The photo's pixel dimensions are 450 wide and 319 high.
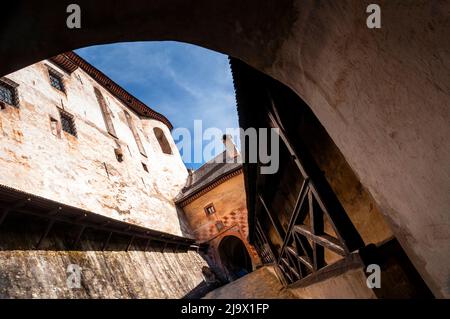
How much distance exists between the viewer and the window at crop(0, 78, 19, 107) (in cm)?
1045

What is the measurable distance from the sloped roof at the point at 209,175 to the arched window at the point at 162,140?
10.4 feet

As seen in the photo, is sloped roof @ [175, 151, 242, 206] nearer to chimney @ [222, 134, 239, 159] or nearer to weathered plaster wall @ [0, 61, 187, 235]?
chimney @ [222, 134, 239, 159]

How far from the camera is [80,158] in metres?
12.8

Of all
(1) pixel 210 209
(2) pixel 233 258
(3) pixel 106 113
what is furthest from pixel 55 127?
(2) pixel 233 258

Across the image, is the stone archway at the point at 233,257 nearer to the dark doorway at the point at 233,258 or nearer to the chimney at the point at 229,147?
the dark doorway at the point at 233,258

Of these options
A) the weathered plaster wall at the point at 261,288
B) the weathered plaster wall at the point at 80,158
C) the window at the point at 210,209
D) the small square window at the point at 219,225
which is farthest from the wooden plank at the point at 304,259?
the window at the point at 210,209

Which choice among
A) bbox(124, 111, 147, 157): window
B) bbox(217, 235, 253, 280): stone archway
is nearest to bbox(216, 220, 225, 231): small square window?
bbox(217, 235, 253, 280): stone archway

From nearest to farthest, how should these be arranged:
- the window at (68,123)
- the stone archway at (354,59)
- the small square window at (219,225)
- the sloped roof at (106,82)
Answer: the stone archway at (354,59) < the window at (68,123) < the sloped roof at (106,82) < the small square window at (219,225)

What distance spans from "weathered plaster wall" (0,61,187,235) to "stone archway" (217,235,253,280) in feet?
11.8

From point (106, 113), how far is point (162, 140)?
28.5ft

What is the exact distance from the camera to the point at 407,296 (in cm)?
246

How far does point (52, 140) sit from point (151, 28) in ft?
36.3

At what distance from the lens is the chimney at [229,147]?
24947 mm

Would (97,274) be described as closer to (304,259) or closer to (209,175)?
(304,259)
